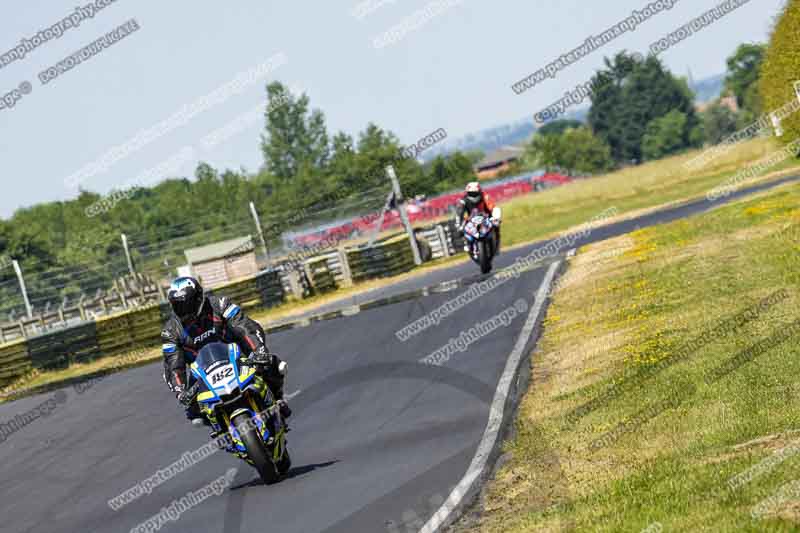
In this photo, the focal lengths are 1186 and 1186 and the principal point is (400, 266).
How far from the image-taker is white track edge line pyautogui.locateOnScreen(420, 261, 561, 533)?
Result: 7.36 metres

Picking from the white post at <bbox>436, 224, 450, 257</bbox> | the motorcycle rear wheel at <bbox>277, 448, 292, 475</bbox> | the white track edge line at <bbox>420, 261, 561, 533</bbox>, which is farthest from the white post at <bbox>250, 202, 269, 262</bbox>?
the motorcycle rear wheel at <bbox>277, 448, 292, 475</bbox>

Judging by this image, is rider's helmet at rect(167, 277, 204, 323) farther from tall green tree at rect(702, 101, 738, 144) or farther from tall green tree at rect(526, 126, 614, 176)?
tall green tree at rect(702, 101, 738, 144)

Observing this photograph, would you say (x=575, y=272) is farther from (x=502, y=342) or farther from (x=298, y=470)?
(x=298, y=470)

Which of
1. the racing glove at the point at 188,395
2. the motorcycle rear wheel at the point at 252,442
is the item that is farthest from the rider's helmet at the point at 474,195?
the motorcycle rear wheel at the point at 252,442

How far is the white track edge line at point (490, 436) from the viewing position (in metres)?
7.36

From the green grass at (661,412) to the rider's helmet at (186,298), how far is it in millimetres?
2829

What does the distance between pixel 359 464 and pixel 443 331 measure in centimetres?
734

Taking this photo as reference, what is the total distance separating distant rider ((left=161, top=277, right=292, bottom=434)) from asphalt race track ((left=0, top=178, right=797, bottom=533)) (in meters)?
0.86

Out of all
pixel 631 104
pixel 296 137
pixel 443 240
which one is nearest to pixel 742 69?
pixel 631 104

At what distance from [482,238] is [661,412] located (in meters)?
14.2

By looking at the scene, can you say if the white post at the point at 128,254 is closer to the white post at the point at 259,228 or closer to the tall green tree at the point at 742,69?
the white post at the point at 259,228

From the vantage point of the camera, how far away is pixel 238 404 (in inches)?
375

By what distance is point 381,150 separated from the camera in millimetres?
78312

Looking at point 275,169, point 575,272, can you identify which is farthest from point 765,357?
point 275,169
